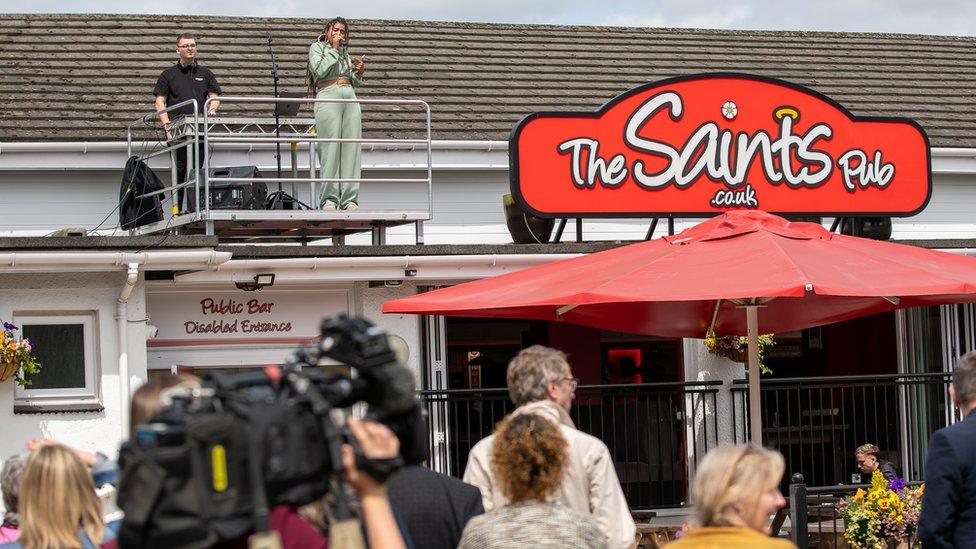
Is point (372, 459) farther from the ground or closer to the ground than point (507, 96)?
→ closer to the ground

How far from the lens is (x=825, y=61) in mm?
18344

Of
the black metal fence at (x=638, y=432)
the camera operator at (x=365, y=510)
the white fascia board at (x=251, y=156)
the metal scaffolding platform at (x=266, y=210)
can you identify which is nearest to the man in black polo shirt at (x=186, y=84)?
the metal scaffolding platform at (x=266, y=210)

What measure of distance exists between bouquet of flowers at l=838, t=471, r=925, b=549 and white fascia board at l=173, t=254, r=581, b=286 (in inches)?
153

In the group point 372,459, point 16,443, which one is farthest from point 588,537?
point 16,443

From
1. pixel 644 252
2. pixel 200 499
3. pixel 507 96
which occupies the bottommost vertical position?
pixel 200 499

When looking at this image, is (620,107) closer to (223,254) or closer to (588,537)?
(223,254)

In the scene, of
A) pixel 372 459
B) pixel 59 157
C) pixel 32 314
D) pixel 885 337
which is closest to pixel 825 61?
pixel 885 337

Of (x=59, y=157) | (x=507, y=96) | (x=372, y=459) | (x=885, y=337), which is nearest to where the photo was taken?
(x=372, y=459)

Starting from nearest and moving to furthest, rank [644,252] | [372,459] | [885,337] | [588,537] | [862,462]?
[372,459]
[588,537]
[644,252]
[862,462]
[885,337]

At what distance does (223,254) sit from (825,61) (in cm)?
1037

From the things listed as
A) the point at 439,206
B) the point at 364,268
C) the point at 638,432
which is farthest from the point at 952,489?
the point at 439,206

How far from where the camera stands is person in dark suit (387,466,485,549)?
17.1 feet

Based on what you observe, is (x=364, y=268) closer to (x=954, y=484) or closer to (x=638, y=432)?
(x=638, y=432)

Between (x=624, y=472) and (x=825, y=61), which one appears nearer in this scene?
(x=624, y=472)
